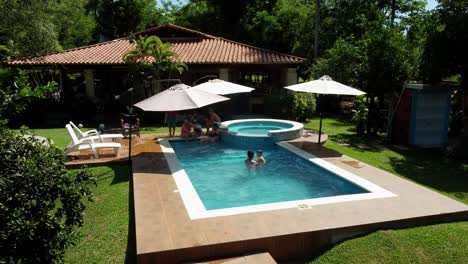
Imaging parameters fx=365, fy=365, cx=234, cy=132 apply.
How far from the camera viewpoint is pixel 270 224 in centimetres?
640

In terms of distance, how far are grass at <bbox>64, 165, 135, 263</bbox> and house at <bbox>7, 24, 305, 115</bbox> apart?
433 inches

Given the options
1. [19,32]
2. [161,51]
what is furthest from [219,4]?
[19,32]

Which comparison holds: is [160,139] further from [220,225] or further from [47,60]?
[47,60]

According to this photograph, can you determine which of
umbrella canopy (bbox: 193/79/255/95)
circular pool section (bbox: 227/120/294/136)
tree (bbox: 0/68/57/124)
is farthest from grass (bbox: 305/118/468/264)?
circular pool section (bbox: 227/120/294/136)

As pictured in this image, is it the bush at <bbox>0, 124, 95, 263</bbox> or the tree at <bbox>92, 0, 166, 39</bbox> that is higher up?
the tree at <bbox>92, 0, 166, 39</bbox>

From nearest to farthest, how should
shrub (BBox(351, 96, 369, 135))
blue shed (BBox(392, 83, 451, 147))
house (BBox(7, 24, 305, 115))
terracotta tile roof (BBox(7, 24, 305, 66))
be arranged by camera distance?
blue shed (BBox(392, 83, 451, 147)), shrub (BBox(351, 96, 369, 135)), terracotta tile roof (BBox(7, 24, 305, 66)), house (BBox(7, 24, 305, 115))

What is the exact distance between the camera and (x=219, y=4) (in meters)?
38.4

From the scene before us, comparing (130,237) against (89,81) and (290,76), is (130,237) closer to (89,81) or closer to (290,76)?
(89,81)

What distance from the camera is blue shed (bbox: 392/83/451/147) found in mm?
14789

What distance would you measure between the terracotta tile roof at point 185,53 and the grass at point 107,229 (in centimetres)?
1345

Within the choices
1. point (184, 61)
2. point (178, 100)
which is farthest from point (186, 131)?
point (184, 61)

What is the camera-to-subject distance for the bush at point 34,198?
357 centimetres

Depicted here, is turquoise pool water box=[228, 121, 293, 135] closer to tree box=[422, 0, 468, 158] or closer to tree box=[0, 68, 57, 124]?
tree box=[422, 0, 468, 158]

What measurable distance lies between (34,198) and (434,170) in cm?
1160
